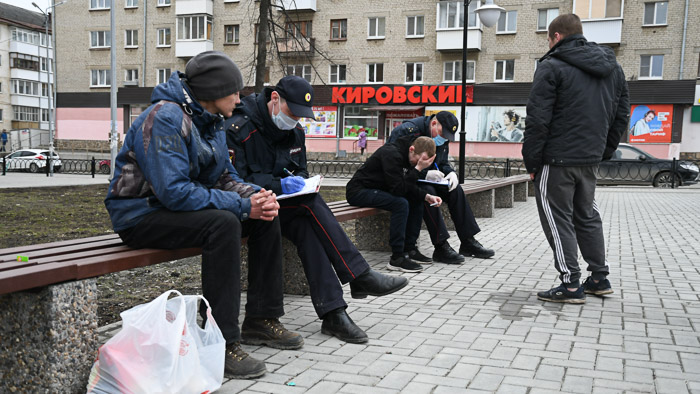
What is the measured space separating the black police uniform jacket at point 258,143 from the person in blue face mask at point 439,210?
2187 millimetres

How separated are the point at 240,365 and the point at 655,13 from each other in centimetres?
3611

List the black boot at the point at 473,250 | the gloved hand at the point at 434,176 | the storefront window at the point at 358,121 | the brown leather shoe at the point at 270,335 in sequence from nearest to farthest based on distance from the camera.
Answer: the brown leather shoe at the point at 270,335 → the gloved hand at the point at 434,176 → the black boot at the point at 473,250 → the storefront window at the point at 358,121

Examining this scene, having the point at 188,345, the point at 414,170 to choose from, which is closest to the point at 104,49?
the point at 414,170

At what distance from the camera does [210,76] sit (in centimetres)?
332

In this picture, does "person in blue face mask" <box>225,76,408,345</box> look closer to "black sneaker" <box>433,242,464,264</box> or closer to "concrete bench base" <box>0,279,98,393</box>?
"concrete bench base" <box>0,279,98,393</box>

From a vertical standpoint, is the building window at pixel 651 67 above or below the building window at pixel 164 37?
below

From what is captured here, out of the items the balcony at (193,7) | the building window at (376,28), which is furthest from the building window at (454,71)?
the balcony at (193,7)

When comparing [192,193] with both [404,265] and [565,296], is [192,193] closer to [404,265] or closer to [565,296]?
[565,296]

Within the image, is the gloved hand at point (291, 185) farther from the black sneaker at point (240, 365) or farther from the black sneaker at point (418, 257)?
the black sneaker at point (418, 257)

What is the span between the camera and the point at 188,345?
2.73 meters

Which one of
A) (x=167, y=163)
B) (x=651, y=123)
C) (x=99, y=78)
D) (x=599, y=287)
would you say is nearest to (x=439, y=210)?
(x=599, y=287)

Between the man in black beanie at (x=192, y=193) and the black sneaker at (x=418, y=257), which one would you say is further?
the black sneaker at (x=418, y=257)

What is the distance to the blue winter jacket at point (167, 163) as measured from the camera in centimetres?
307

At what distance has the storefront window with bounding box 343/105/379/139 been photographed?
39031 millimetres
